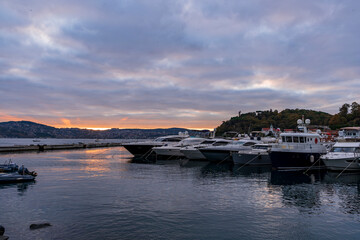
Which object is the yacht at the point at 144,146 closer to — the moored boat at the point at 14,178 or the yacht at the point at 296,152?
the yacht at the point at 296,152

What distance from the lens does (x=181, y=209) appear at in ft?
54.6

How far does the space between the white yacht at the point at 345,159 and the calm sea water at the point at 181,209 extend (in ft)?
20.7

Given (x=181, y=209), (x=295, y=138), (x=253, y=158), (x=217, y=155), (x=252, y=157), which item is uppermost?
(x=295, y=138)

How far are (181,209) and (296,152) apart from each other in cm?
2254

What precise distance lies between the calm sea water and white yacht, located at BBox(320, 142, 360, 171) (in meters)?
6.30

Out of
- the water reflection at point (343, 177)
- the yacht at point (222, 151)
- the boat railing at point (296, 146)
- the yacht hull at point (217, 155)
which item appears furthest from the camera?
the yacht hull at point (217, 155)

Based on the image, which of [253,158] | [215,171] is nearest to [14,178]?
[215,171]

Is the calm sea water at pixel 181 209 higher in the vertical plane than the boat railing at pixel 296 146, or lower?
lower

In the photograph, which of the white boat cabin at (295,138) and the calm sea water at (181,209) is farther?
the white boat cabin at (295,138)

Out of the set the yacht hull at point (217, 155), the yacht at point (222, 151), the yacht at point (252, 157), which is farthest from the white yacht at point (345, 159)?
the yacht hull at point (217, 155)

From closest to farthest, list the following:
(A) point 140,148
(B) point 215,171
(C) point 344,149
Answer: (C) point 344,149 < (B) point 215,171 < (A) point 140,148

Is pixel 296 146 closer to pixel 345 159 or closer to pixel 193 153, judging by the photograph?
pixel 345 159

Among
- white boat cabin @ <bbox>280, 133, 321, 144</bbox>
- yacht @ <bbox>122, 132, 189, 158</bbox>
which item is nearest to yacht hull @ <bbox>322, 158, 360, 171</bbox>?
white boat cabin @ <bbox>280, 133, 321, 144</bbox>

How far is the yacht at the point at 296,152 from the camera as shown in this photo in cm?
3400
